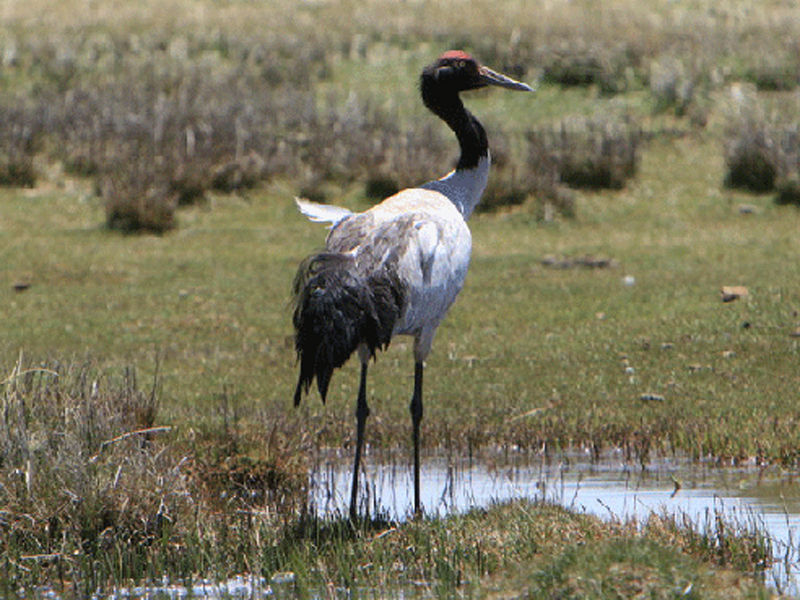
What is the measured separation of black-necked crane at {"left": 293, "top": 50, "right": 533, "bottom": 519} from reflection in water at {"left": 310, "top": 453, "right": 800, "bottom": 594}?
1.63 feet

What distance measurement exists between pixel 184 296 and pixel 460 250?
27.0 feet

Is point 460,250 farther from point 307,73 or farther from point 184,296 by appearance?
point 307,73

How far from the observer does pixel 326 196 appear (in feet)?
70.4

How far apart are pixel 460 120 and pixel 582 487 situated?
8.30 feet

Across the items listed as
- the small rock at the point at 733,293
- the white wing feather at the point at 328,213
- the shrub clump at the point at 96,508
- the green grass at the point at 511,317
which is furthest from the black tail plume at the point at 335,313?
the small rock at the point at 733,293

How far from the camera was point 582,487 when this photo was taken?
29.6 ft

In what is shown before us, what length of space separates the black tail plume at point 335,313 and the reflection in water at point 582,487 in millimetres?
888

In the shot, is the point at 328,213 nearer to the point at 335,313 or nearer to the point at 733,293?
the point at 335,313

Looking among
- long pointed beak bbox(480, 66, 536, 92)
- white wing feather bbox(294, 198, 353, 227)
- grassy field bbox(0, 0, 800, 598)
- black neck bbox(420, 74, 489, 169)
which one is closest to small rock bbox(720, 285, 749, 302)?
grassy field bbox(0, 0, 800, 598)

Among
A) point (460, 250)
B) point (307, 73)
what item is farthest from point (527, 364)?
point (307, 73)

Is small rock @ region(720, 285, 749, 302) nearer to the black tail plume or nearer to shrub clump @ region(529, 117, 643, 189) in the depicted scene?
shrub clump @ region(529, 117, 643, 189)

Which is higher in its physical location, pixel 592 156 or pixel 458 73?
pixel 458 73

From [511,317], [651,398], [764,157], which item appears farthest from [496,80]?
[764,157]

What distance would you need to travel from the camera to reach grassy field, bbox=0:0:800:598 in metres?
7.19
